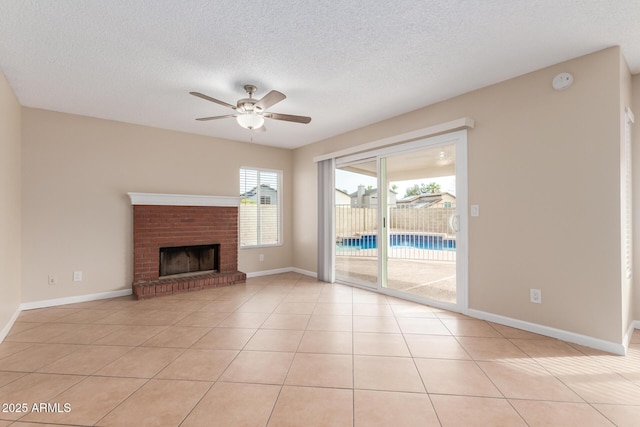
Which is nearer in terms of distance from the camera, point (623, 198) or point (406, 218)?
point (623, 198)

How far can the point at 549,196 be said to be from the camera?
8.83 feet

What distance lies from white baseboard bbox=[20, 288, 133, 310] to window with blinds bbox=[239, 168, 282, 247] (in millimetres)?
1944

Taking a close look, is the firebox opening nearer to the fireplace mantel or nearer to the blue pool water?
the fireplace mantel

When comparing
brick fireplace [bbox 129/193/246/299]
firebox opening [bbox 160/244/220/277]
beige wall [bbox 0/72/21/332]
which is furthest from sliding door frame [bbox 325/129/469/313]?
beige wall [bbox 0/72/21/332]

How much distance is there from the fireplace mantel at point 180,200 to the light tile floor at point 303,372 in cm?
164

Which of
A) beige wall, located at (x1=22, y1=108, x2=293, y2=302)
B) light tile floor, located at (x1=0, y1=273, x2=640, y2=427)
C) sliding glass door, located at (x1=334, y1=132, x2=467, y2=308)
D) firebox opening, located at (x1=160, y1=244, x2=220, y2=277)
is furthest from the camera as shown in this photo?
firebox opening, located at (x1=160, y1=244, x2=220, y2=277)

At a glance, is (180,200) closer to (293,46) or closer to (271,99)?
(271,99)

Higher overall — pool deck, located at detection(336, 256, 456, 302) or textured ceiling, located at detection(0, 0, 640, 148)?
textured ceiling, located at detection(0, 0, 640, 148)

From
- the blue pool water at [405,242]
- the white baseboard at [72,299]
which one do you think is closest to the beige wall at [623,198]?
the blue pool water at [405,242]

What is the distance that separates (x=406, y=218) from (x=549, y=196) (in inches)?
79.2

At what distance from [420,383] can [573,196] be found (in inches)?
83.4

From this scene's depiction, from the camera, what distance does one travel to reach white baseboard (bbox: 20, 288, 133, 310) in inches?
141

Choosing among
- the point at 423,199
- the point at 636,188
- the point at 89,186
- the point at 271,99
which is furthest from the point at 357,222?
the point at 89,186

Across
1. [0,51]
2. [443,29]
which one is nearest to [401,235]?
[443,29]
